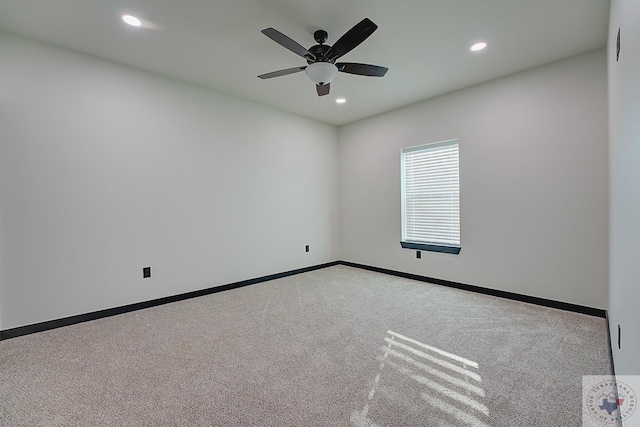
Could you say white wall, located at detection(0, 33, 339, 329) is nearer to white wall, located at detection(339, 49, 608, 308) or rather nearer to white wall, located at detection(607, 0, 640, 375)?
white wall, located at detection(339, 49, 608, 308)

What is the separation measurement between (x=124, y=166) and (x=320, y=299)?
269 centimetres

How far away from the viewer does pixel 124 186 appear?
10.3ft

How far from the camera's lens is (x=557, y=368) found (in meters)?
1.95

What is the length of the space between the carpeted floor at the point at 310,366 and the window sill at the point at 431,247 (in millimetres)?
863

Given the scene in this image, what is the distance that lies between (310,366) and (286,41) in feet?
7.83

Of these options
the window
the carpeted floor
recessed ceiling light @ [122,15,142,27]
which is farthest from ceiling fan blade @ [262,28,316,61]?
the window

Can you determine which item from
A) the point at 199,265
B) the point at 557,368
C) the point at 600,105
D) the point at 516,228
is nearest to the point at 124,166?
the point at 199,265

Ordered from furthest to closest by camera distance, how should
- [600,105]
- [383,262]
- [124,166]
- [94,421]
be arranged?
Answer: [383,262]
[124,166]
[600,105]
[94,421]

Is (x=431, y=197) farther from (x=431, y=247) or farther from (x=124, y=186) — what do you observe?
(x=124, y=186)

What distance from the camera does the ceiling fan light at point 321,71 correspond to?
246cm

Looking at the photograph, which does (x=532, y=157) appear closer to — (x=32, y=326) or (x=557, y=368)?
(x=557, y=368)

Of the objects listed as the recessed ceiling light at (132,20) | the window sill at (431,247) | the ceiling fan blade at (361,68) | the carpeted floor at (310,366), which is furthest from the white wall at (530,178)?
the recessed ceiling light at (132,20)

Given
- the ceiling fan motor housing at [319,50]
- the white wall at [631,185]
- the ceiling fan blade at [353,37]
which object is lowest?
the white wall at [631,185]

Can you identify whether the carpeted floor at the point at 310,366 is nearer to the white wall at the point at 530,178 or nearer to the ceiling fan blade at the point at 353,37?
the white wall at the point at 530,178
